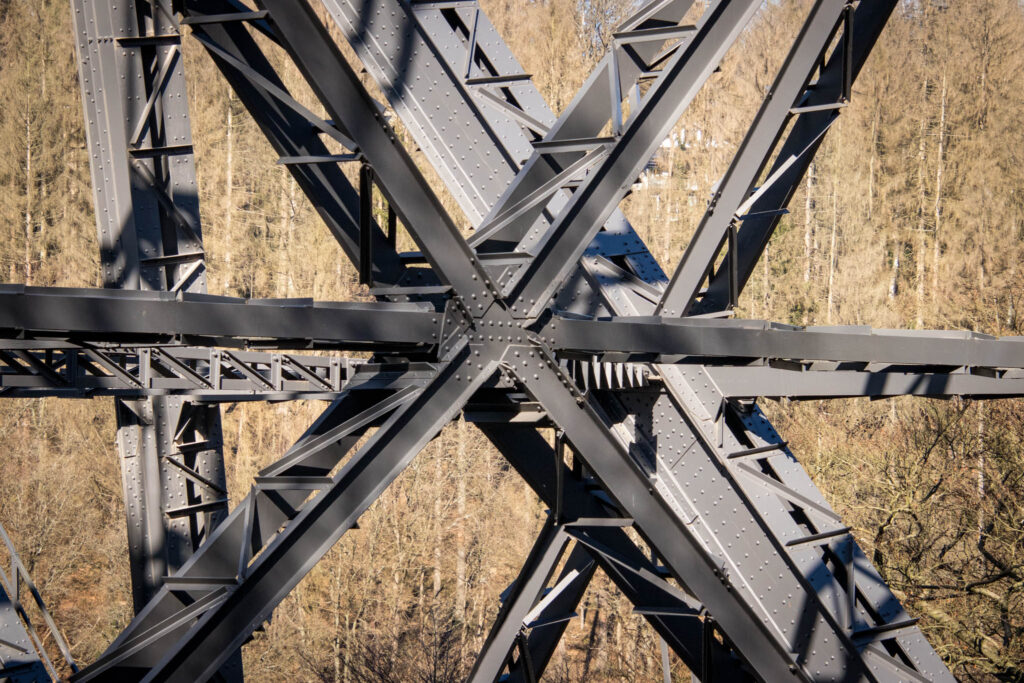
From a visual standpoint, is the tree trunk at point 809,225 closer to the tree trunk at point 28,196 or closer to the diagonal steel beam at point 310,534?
the tree trunk at point 28,196

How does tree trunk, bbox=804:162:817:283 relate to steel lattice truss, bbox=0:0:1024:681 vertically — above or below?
above

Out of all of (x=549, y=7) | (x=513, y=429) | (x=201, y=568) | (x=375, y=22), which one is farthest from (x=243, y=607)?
(x=549, y=7)

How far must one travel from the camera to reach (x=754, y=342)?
12.0 feet

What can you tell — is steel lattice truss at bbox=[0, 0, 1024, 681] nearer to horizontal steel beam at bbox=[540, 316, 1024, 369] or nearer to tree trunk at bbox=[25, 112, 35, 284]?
horizontal steel beam at bbox=[540, 316, 1024, 369]

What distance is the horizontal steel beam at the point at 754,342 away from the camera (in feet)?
11.5

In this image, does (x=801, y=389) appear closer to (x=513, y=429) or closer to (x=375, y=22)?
(x=513, y=429)

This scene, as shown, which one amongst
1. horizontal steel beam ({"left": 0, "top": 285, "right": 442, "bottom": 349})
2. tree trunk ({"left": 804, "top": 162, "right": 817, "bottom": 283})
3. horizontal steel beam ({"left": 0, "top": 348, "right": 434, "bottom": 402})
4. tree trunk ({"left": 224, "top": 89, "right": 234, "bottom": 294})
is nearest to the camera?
horizontal steel beam ({"left": 0, "top": 285, "right": 442, "bottom": 349})

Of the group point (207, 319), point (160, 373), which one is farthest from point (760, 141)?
point (160, 373)

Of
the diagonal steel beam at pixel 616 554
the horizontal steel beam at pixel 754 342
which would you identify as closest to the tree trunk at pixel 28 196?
the diagonal steel beam at pixel 616 554

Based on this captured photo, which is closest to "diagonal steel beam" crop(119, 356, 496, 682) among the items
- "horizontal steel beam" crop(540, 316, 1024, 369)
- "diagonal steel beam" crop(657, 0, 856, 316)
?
"horizontal steel beam" crop(540, 316, 1024, 369)

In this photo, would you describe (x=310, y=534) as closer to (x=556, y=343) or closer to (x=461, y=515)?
(x=556, y=343)

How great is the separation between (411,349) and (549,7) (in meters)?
34.2

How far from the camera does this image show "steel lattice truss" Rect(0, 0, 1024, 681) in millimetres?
2887

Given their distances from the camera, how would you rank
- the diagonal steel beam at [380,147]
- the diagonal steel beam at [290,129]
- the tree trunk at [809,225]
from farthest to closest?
the tree trunk at [809,225] < the diagonal steel beam at [290,129] < the diagonal steel beam at [380,147]
